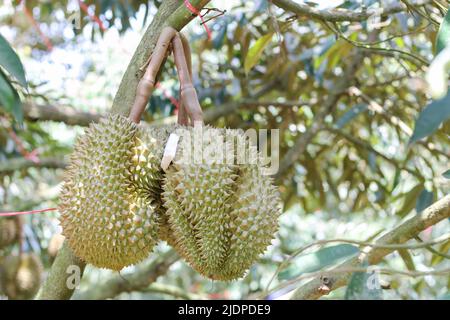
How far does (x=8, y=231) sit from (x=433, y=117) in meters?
2.14

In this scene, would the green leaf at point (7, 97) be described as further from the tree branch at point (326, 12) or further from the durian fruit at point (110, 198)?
the tree branch at point (326, 12)

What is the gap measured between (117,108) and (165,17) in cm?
18

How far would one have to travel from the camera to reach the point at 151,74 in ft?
3.13

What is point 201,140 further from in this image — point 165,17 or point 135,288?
point 135,288

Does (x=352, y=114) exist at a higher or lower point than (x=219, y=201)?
higher

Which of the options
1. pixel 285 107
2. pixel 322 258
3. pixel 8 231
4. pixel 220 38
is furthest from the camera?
pixel 8 231

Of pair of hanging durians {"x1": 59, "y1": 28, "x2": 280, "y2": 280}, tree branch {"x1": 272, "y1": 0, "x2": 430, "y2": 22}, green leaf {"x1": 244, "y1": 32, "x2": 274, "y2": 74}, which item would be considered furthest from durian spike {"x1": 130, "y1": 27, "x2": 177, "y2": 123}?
green leaf {"x1": 244, "y1": 32, "x2": 274, "y2": 74}

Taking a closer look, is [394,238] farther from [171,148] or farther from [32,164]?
[32,164]

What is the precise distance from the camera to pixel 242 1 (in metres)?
1.86

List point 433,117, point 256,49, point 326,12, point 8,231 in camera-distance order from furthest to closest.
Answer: point 8,231, point 256,49, point 326,12, point 433,117

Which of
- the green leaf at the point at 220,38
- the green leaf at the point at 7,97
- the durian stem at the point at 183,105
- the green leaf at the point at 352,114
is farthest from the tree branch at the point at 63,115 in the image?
the green leaf at the point at 7,97

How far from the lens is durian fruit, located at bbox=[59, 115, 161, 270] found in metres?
0.90

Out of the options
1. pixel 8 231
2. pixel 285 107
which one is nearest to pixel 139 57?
pixel 285 107
